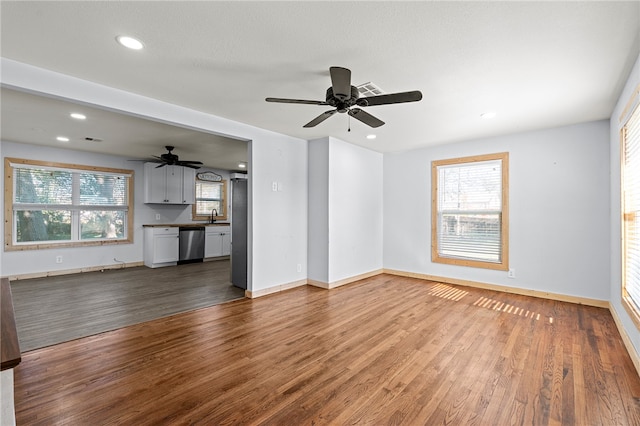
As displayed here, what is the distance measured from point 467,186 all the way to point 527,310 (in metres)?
2.16

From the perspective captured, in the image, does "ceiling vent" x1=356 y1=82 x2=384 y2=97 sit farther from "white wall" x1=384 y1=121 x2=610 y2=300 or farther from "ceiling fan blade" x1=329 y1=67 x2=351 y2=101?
"white wall" x1=384 y1=121 x2=610 y2=300

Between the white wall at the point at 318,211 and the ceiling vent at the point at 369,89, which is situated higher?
the ceiling vent at the point at 369,89

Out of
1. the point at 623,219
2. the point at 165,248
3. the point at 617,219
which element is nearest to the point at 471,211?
the point at 617,219

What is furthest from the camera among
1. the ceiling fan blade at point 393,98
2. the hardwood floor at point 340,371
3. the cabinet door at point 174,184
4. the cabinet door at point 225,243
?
the cabinet door at point 225,243

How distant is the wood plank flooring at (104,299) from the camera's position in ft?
10.2

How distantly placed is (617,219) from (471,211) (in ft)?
6.12

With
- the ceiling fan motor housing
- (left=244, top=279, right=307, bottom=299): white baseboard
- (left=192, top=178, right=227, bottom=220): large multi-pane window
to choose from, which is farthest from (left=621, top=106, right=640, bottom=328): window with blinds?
(left=192, top=178, right=227, bottom=220): large multi-pane window

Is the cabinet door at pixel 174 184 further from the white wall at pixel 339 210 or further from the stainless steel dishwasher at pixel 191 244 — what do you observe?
the white wall at pixel 339 210

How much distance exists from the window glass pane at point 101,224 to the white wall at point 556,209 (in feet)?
22.6

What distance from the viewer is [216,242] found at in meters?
7.74

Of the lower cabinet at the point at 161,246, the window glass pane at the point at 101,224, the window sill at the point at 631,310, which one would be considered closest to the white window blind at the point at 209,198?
the lower cabinet at the point at 161,246

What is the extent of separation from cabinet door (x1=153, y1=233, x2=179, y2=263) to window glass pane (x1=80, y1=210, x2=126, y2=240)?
0.84 metres

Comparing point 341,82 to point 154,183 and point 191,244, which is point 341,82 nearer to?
point 154,183

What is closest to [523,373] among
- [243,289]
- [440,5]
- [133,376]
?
[440,5]
